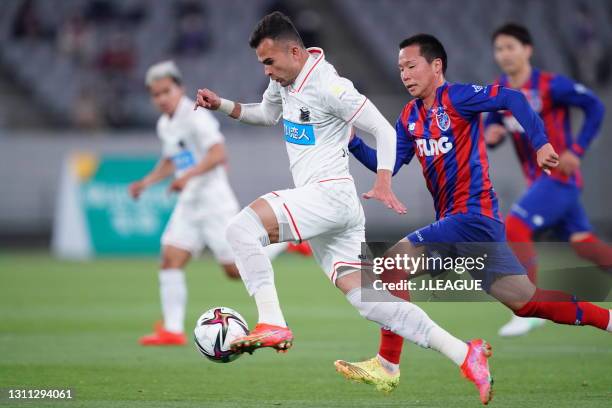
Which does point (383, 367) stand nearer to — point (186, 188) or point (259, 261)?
point (259, 261)

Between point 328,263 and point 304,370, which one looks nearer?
point 328,263

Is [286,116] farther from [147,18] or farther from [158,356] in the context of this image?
[147,18]

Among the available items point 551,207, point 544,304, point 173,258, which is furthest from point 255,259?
point 551,207

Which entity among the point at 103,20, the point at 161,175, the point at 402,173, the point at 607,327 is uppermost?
the point at 103,20

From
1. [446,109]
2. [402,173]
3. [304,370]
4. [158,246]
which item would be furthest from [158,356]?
[402,173]

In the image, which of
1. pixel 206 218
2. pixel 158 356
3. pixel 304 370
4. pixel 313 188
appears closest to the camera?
pixel 313 188

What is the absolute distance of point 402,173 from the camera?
21.5 m

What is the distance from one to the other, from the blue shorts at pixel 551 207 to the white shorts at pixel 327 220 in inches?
129

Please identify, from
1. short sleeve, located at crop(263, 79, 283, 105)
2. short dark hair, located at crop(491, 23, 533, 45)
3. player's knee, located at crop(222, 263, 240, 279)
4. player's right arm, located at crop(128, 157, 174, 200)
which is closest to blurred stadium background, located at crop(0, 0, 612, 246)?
player's right arm, located at crop(128, 157, 174, 200)

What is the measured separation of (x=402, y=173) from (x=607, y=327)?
48.5 ft

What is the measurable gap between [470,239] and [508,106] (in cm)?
87

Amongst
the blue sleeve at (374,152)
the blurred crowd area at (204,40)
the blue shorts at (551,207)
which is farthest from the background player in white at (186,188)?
the blurred crowd area at (204,40)

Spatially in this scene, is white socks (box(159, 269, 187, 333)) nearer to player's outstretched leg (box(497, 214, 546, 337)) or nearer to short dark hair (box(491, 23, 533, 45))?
player's outstretched leg (box(497, 214, 546, 337))

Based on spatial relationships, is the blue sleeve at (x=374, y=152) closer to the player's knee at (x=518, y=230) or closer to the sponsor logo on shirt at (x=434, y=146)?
the sponsor logo on shirt at (x=434, y=146)
